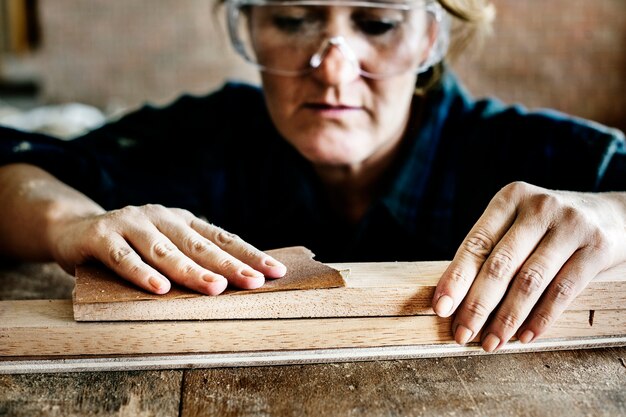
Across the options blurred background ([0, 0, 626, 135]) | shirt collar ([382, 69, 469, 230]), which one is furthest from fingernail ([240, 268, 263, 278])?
blurred background ([0, 0, 626, 135])

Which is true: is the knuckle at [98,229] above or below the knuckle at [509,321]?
above

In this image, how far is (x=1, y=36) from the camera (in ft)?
14.1

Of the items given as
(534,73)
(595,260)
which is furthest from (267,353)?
(534,73)

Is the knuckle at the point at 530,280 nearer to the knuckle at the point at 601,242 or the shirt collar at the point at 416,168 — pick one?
the knuckle at the point at 601,242

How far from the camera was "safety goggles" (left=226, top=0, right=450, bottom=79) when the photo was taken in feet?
4.12

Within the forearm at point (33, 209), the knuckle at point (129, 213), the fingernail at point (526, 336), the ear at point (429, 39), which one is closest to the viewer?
the fingernail at point (526, 336)

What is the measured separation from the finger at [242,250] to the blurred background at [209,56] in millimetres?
2607

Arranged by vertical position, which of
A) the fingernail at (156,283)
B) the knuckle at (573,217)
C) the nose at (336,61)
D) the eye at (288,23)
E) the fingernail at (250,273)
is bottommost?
the fingernail at (156,283)

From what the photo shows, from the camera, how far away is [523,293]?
82 cm

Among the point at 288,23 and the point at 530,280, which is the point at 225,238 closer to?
the point at 530,280

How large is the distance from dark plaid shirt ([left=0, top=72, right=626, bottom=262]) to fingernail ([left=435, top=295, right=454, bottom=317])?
52 cm

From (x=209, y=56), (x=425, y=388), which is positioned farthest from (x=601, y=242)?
(x=209, y=56)

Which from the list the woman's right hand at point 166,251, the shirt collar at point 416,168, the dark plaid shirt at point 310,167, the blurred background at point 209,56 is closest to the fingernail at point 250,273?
the woman's right hand at point 166,251

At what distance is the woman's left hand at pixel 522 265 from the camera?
811 millimetres
